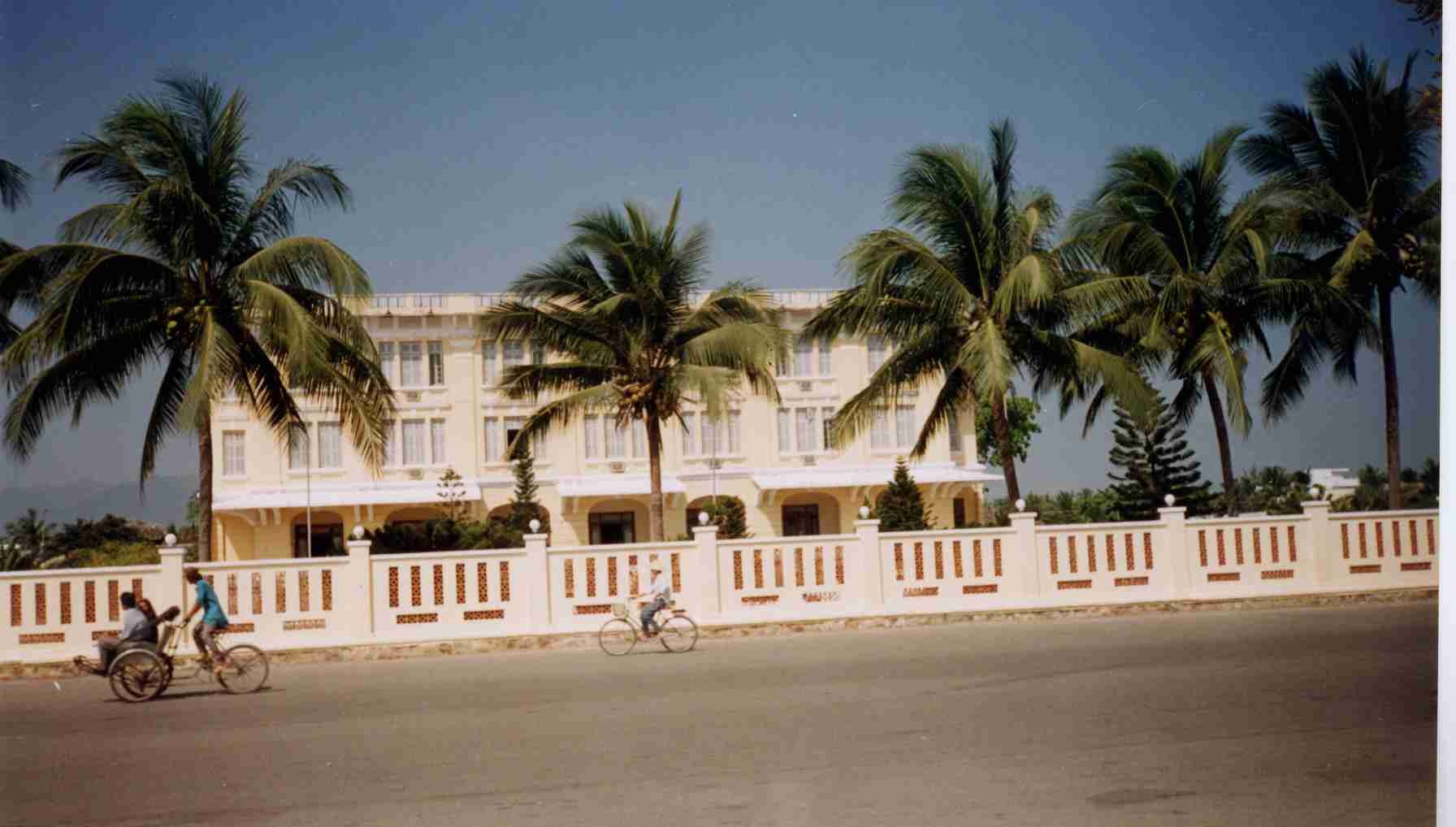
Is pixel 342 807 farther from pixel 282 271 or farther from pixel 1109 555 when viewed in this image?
pixel 1109 555

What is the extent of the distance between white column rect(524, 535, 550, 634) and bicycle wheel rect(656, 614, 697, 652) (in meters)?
1.37

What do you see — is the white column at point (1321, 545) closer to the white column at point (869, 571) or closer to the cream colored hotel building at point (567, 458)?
the white column at point (869, 571)

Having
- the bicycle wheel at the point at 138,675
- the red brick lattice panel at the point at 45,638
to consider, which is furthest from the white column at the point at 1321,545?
the red brick lattice panel at the point at 45,638

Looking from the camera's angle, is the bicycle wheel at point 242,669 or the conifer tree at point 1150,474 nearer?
the bicycle wheel at point 242,669

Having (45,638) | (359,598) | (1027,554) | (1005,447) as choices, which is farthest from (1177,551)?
(45,638)

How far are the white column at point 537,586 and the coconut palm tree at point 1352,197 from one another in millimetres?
11328

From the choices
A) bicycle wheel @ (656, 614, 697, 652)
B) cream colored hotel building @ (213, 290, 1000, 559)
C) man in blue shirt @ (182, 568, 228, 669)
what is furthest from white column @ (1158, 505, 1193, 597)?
cream colored hotel building @ (213, 290, 1000, 559)

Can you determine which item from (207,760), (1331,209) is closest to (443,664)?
(207,760)

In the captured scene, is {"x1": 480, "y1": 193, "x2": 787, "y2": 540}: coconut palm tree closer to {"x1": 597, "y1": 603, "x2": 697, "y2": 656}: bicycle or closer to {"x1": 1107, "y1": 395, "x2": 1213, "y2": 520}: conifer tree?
{"x1": 597, "y1": 603, "x2": 697, "y2": 656}: bicycle

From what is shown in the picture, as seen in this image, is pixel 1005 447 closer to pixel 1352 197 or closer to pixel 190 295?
pixel 1352 197

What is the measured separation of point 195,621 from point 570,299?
793 centimetres

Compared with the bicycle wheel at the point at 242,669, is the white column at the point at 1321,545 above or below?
above

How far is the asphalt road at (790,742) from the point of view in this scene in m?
6.66

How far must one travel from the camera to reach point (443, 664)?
527 inches
